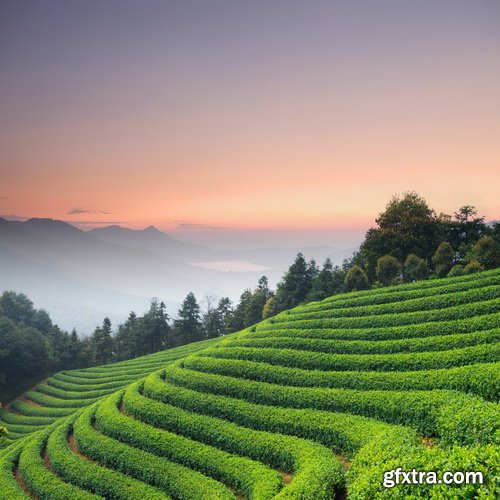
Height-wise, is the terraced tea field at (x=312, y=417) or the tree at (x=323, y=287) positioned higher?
the tree at (x=323, y=287)

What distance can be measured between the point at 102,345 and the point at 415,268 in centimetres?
6004

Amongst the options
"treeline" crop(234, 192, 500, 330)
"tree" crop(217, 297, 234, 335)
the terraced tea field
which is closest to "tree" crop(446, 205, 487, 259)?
"treeline" crop(234, 192, 500, 330)

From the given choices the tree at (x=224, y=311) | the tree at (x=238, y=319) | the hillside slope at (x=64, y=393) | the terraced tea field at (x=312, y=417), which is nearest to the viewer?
the terraced tea field at (x=312, y=417)

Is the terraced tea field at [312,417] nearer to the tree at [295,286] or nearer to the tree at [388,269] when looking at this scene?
the tree at [388,269]

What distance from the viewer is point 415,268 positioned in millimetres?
46438

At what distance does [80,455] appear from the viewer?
83.5 ft

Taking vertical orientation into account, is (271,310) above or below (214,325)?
above

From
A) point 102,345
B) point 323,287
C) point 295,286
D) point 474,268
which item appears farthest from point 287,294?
point 102,345

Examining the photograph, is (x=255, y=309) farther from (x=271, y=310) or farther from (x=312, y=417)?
(x=312, y=417)

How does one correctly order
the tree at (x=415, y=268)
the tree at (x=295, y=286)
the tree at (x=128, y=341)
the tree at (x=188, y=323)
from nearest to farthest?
1. the tree at (x=415, y=268)
2. the tree at (x=295, y=286)
3. the tree at (x=128, y=341)
4. the tree at (x=188, y=323)

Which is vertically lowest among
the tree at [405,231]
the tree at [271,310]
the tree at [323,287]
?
the tree at [271,310]

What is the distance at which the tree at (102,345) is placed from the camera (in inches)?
3066

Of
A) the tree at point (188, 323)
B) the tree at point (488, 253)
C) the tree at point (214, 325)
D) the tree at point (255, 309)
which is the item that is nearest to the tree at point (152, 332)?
the tree at point (188, 323)

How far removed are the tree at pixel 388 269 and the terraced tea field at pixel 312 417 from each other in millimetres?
12912
